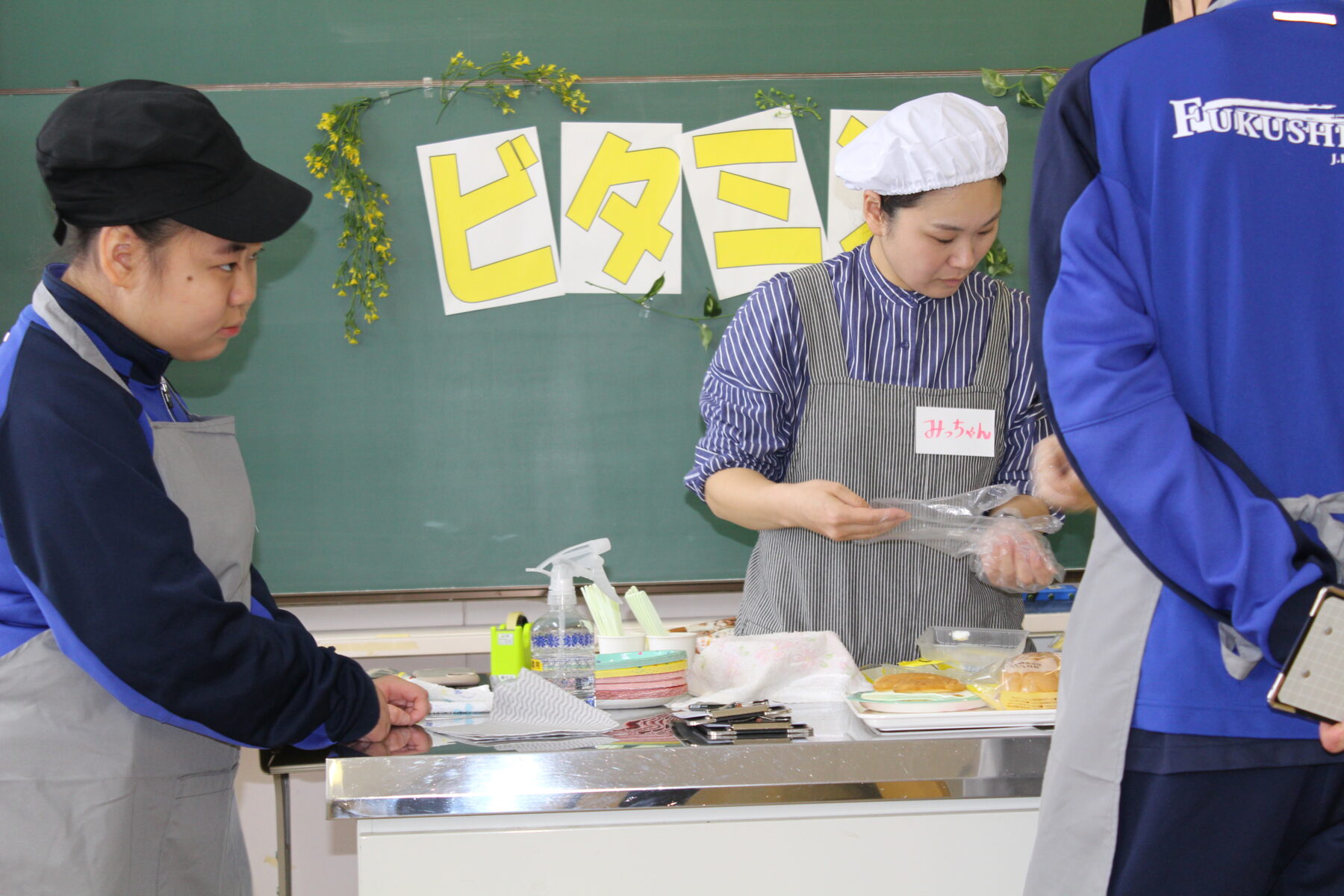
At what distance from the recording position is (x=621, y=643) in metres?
1.65

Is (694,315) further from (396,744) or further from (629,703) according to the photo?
Answer: (396,744)

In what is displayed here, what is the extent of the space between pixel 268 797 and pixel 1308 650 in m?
2.63

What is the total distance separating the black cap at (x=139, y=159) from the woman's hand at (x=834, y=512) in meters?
0.94

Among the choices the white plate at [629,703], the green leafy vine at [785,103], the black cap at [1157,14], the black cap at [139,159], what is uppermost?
the green leafy vine at [785,103]

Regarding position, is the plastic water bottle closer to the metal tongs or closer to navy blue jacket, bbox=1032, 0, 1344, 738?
the metal tongs

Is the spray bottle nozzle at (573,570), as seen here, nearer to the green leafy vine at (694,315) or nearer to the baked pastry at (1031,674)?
the baked pastry at (1031,674)

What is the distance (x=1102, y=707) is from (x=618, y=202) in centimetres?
218

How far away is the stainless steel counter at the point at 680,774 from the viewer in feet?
4.07

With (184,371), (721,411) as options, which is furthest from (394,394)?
(721,411)

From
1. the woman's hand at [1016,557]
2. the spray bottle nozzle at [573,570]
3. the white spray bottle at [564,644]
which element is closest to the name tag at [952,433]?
the woman's hand at [1016,557]

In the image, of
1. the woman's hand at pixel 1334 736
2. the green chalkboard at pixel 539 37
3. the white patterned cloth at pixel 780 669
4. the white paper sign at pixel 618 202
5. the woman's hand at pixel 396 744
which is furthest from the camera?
the white paper sign at pixel 618 202

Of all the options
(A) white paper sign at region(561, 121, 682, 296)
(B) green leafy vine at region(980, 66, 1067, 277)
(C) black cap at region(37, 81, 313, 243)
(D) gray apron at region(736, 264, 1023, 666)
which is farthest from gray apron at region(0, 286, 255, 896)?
(B) green leafy vine at region(980, 66, 1067, 277)

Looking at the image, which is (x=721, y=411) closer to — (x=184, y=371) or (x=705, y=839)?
(x=705, y=839)

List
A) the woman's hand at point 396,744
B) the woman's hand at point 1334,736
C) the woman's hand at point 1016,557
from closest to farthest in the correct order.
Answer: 1. the woman's hand at point 1334,736
2. the woman's hand at point 396,744
3. the woman's hand at point 1016,557
